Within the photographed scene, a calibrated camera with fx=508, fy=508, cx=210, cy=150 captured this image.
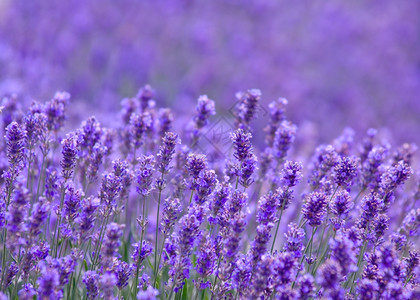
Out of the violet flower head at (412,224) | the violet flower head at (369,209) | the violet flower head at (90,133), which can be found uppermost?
the violet flower head at (90,133)

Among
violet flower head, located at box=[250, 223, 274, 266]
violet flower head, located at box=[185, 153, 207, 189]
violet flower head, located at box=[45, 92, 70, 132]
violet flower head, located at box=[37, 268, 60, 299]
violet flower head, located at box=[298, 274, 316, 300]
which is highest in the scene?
violet flower head, located at box=[45, 92, 70, 132]

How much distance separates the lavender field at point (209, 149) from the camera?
2.40 metres

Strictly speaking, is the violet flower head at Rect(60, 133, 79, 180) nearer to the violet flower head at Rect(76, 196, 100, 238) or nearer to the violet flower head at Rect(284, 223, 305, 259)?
the violet flower head at Rect(76, 196, 100, 238)

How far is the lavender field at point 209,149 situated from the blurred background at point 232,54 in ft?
0.15

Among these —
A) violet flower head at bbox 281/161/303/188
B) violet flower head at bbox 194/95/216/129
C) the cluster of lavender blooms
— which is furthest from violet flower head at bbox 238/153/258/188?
violet flower head at bbox 194/95/216/129

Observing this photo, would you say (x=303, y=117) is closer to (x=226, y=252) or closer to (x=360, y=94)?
(x=360, y=94)

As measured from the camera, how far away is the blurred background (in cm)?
871

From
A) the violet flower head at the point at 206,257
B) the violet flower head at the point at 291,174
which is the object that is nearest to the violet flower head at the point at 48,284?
the violet flower head at the point at 206,257

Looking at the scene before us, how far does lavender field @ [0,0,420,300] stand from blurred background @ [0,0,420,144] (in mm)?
45

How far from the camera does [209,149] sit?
15.5 feet

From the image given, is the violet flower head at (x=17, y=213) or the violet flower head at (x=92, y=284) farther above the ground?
the violet flower head at (x=17, y=213)

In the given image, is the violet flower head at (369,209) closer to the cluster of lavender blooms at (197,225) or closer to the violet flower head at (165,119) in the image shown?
the cluster of lavender blooms at (197,225)

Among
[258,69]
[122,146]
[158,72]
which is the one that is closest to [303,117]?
[258,69]

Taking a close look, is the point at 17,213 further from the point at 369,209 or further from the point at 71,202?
the point at 369,209
